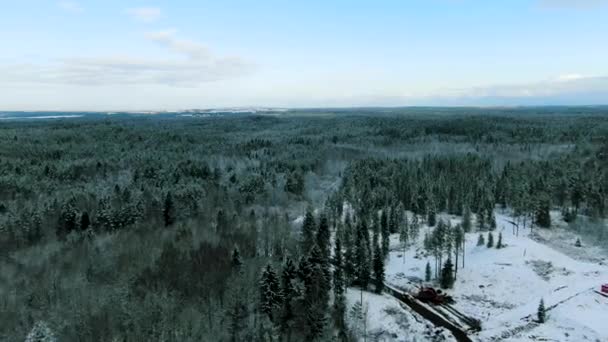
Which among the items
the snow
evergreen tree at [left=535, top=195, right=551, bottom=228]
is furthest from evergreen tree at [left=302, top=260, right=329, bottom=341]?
evergreen tree at [left=535, top=195, right=551, bottom=228]

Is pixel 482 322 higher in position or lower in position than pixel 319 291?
lower

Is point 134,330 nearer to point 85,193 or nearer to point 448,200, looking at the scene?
point 85,193

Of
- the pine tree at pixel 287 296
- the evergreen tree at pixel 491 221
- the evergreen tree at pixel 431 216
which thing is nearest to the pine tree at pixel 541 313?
the pine tree at pixel 287 296

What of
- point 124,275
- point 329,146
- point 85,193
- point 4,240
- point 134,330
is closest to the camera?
point 134,330

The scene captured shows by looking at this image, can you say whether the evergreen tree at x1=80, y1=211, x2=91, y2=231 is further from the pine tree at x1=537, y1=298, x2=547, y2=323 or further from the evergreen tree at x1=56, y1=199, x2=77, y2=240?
the pine tree at x1=537, y1=298, x2=547, y2=323

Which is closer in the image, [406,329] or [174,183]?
[406,329]

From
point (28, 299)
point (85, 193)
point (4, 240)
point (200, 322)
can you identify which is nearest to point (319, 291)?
point (200, 322)
